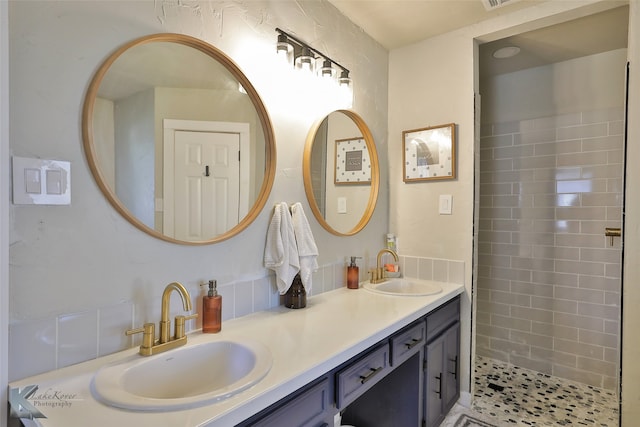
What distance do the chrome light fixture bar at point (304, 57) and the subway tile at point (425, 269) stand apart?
1239mm

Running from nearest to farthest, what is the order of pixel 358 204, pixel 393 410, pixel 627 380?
pixel 627 380 → pixel 393 410 → pixel 358 204

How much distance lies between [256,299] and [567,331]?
239cm

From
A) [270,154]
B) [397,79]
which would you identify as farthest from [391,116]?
[270,154]

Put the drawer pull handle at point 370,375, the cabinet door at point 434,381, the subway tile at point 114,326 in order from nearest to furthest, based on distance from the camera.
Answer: the subway tile at point 114,326, the drawer pull handle at point 370,375, the cabinet door at point 434,381

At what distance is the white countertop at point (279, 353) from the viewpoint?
74cm

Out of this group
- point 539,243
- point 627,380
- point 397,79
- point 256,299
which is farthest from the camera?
point 539,243

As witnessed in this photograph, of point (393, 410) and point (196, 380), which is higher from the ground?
point (196, 380)

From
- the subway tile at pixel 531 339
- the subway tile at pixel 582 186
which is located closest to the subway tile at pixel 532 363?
the subway tile at pixel 531 339

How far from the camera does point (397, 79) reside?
2.40m

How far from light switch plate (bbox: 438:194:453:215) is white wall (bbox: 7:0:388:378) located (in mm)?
1256

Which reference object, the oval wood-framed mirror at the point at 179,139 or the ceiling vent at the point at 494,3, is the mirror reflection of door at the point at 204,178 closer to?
the oval wood-framed mirror at the point at 179,139

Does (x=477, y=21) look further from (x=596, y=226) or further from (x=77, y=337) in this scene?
(x=77, y=337)

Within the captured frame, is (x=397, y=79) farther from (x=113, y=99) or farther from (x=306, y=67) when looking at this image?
(x=113, y=99)

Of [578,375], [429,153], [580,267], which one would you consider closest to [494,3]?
[429,153]
